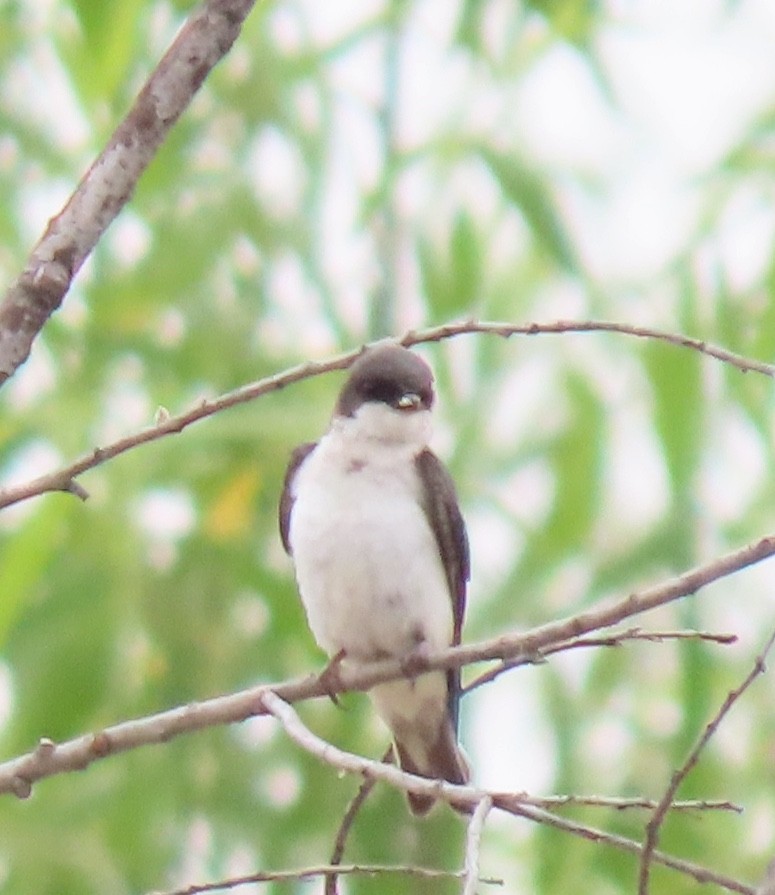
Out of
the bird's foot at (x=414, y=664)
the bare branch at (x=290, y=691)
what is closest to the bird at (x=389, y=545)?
the bird's foot at (x=414, y=664)

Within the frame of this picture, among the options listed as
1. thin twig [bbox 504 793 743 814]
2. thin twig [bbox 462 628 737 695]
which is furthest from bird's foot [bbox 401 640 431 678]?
thin twig [bbox 504 793 743 814]

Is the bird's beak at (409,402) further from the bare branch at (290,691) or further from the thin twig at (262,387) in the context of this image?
the thin twig at (262,387)

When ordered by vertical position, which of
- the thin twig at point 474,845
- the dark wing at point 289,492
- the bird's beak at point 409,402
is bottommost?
the thin twig at point 474,845

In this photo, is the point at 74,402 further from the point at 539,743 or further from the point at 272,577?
the point at 539,743

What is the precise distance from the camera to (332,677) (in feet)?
9.66

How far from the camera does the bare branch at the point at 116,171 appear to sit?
2.20 meters

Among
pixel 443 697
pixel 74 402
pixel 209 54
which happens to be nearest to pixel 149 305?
pixel 74 402

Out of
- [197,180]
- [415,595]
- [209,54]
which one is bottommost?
[209,54]

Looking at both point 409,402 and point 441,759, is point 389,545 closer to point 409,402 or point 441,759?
point 409,402

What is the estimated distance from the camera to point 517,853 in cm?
609

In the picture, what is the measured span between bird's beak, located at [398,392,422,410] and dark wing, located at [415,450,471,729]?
81mm

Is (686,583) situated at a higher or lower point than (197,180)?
lower

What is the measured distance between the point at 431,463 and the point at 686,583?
157cm

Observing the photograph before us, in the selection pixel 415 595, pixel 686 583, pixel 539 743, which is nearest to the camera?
pixel 686 583
